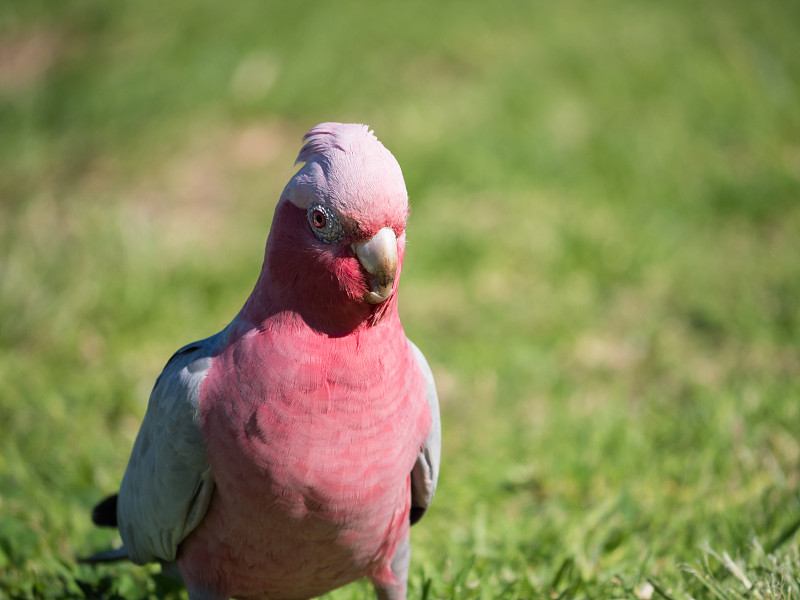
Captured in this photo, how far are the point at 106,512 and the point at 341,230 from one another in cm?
135

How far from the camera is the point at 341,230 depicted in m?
1.63

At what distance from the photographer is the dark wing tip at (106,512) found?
2314 mm

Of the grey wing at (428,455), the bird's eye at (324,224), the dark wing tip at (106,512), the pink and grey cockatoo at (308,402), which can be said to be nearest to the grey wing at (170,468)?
the pink and grey cockatoo at (308,402)

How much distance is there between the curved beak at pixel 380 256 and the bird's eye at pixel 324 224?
46mm

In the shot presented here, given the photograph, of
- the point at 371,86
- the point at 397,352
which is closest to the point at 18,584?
the point at 397,352

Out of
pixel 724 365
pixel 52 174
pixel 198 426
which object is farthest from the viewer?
pixel 52 174

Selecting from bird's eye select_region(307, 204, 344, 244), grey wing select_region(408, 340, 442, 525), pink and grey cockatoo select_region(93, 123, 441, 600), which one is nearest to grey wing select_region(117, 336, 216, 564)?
pink and grey cockatoo select_region(93, 123, 441, 600)

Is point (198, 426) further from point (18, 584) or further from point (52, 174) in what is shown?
point (52, 174)

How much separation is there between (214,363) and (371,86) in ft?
15.7

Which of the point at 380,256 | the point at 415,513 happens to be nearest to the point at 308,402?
the point at 380,256

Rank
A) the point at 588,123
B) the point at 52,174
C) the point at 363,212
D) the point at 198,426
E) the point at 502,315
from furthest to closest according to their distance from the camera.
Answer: the point at 588,123
the point at 52,174
the point at 502,315
the point at 198,426
the point at 363,212

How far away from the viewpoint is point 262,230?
5.03 metres

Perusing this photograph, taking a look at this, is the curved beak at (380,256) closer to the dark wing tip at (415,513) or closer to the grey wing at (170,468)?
the grey wing at (170,468)

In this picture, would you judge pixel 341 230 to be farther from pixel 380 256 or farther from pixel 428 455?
pixel 428 455
